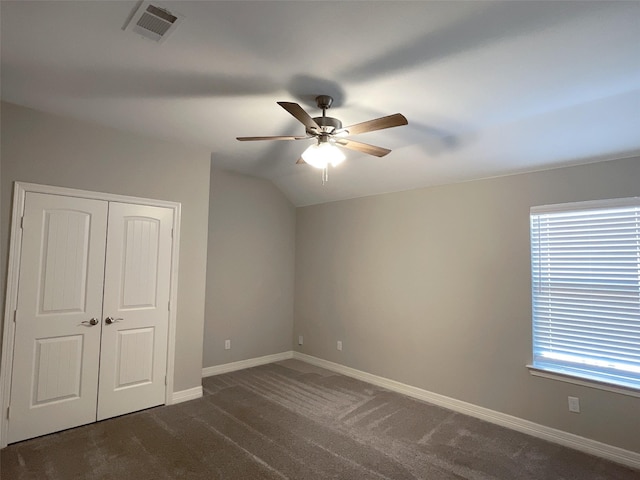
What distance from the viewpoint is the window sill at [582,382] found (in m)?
2.71

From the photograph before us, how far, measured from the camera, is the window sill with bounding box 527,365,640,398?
107 inches

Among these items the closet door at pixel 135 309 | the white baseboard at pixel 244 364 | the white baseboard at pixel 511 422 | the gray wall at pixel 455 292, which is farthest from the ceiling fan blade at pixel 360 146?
the white baseboard at pixel 244 364

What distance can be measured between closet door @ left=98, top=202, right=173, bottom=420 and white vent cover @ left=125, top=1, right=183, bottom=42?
6.32 feet

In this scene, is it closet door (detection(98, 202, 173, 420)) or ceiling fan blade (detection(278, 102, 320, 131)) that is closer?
ceiling fan blade (detection(278, 102, 320, 131))

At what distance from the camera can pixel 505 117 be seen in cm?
282

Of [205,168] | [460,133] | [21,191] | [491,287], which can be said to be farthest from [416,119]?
[21,191]

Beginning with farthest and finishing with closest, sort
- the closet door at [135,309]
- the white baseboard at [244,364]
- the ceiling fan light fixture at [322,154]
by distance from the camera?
1. the white baseboard at [244,364]
2. the closet door at [135,309]
3. the ceiling fan light fixture at [322,154]

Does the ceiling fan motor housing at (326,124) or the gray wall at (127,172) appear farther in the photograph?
the gray wall at (127,172)

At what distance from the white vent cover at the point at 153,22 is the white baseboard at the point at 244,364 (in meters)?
3.91

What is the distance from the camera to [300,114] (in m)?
2.15

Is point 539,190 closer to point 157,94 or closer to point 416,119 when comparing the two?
point 416,119

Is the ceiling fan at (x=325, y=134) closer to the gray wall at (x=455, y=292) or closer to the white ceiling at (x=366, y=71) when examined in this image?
the white ceiling at (x=366, y=71)

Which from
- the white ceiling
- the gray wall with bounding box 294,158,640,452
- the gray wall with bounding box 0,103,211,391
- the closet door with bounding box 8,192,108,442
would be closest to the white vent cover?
the white ceiling

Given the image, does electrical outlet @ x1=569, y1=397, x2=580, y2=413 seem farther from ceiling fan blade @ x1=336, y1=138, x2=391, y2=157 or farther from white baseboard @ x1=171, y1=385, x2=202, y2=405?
white baseboard @ x1=171, y1=385, x2=202, y2=405
